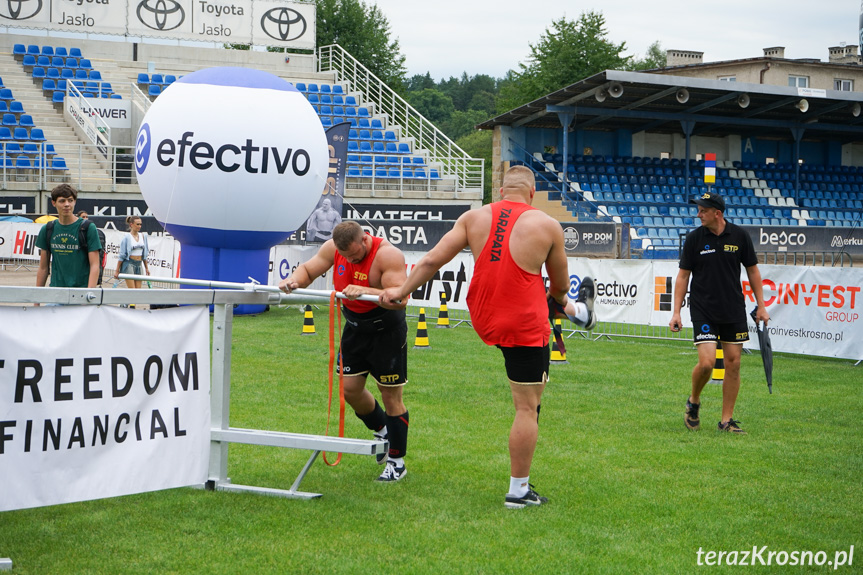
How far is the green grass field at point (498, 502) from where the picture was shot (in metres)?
5.11

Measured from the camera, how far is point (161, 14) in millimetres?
40625

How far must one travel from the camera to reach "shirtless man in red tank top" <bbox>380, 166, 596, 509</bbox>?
19.7 feet

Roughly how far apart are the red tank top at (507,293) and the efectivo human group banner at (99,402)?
1848 mm

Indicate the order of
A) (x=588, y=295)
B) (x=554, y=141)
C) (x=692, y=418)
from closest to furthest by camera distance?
(x=588, y=295), (x=692, y=418), (x=554, y=141)

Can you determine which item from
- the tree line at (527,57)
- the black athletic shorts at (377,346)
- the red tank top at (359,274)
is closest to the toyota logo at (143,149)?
the red tank top at (359,274)

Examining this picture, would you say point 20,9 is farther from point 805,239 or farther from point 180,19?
point 805,239

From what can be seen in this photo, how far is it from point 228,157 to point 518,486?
35.1ft

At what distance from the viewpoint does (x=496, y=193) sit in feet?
122

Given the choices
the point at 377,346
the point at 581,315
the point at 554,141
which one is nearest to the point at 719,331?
the point at 581,315

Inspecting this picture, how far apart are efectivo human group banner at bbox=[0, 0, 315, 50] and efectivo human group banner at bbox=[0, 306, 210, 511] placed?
37684 millimetres

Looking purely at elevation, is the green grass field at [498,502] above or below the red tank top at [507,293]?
below

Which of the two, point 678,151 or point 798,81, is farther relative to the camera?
point 798,81

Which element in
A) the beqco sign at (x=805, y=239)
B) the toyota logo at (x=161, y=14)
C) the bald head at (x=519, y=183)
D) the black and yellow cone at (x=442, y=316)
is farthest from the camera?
the toyota logo at (x=161, y=14)

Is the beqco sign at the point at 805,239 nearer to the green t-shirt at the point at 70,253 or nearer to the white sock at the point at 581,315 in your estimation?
the green t-shirt at the point at 70,253
